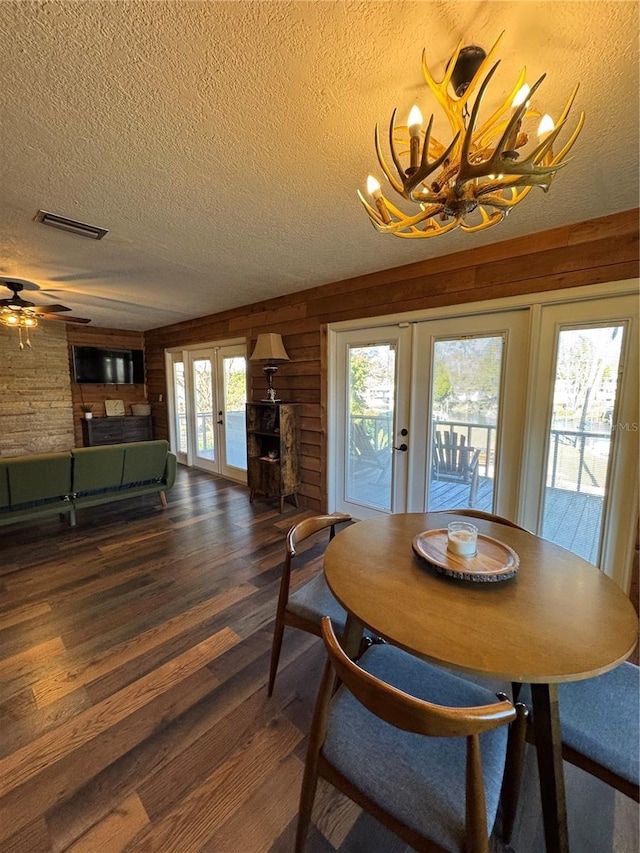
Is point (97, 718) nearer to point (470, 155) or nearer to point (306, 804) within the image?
point (306, 804)

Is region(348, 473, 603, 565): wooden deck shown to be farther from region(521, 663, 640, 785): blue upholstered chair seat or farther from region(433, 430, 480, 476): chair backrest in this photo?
region(521, 663, 640, 785): blue upholstered chair seat

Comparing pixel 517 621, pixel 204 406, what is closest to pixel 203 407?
pixel 204 406

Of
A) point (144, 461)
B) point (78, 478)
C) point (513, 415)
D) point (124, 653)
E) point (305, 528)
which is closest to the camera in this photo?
point (305, 528)

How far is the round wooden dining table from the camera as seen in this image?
871 mm

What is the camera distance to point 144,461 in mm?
3727

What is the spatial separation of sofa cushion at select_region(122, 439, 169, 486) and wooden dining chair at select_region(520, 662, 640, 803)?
144 inches

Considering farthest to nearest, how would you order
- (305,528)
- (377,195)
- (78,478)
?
(78,478) → (305,528) → (377,195)

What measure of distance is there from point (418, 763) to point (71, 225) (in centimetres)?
314

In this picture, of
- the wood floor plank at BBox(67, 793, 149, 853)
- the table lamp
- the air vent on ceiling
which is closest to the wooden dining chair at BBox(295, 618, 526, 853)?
the wood floor plank at BBox(67, 793, 149, 853)

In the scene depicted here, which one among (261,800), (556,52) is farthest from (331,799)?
(556,52)

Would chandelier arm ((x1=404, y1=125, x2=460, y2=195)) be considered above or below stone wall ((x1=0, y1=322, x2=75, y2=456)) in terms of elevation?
above

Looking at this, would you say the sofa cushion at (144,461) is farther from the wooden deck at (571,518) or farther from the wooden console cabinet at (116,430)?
the wooden deck at (571,518)

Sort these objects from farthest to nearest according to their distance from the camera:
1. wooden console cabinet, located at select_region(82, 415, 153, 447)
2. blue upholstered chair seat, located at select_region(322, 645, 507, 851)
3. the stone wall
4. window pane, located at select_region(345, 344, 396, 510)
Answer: wooden console cabinet, located at select_region(82, 415, 153, 447), the stone wall, window pane, located at select_region(345, 344, 396, 510), blue upholstered chair seat, located at select_region(322, 645, 507, 851)

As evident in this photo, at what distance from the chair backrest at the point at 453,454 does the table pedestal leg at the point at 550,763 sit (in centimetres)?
195
